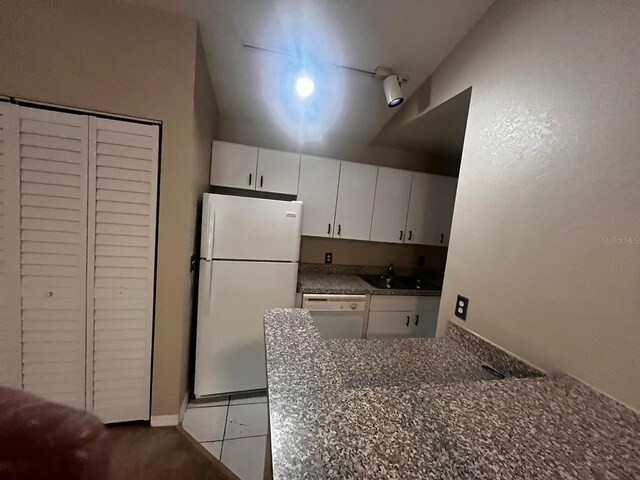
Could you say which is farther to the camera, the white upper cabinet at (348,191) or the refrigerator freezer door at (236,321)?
the white upper cabinet at (348,191)

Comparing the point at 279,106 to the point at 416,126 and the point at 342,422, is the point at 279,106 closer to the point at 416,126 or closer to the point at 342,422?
the point at 416,126

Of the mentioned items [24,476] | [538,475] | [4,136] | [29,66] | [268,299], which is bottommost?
[268,299]

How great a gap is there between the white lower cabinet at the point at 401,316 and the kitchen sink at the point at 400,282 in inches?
6.8

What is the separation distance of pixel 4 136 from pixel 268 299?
174 centimetres

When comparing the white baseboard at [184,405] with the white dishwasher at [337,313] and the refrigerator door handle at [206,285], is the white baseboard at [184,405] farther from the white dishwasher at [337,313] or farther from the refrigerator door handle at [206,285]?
the white dishwasher at [337,313]

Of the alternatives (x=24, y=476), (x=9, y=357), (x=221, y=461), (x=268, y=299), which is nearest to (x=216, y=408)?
(x=221, y=461)

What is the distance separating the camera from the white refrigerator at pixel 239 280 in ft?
6.39

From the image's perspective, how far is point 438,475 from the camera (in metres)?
0.53

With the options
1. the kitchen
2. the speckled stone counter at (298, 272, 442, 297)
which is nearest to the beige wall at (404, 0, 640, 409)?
the kitchen

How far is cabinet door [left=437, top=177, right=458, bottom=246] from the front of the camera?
2.74m

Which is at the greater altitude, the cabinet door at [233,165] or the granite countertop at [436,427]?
the cabinet door at [233,165]

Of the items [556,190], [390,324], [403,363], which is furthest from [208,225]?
[556,190]

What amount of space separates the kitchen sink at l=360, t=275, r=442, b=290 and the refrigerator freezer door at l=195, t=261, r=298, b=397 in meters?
0.97


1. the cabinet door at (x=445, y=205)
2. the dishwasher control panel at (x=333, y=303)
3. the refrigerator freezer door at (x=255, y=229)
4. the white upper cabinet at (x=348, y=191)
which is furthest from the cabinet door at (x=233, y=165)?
the cabinet door at (x=445, y=205)
